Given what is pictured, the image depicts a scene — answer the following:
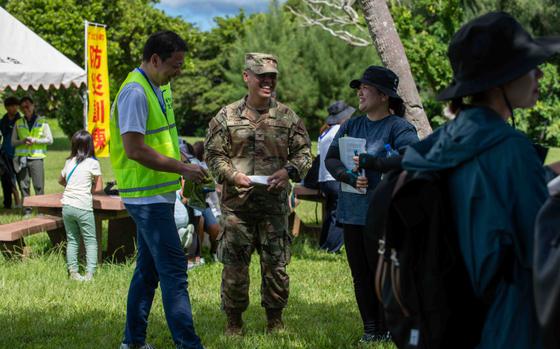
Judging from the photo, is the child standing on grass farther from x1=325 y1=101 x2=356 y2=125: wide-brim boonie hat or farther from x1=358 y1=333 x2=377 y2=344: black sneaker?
x1=358 y1=333 x2=377 y2=344: black sneaker

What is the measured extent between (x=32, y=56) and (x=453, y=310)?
410 inches

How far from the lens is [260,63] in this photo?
5.23 m

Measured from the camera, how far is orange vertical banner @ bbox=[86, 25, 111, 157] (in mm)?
12797

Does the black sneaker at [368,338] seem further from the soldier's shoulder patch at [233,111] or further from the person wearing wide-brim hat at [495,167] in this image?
the person wearing wide-brim hat at [495,167]

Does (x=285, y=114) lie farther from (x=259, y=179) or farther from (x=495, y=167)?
(x=495, y=167)

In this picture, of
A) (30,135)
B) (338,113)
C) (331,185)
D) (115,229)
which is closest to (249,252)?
(115,229)

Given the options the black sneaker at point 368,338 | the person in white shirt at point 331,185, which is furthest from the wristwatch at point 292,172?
the person in white shirt at point 331,185

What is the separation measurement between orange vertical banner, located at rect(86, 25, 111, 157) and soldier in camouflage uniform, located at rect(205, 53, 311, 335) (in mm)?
7565

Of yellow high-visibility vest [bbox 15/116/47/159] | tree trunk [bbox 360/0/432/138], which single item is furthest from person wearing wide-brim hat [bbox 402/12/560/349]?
yellow high-visibility vest [bbox 15/116/47/159]

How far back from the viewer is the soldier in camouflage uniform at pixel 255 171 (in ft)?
17.3

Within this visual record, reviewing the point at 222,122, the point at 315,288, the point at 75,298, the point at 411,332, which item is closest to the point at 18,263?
the point at 75,298

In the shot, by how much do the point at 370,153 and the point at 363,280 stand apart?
2.89 feet

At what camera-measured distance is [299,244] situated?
32.5ft

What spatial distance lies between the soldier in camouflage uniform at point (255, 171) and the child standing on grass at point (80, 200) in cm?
271
